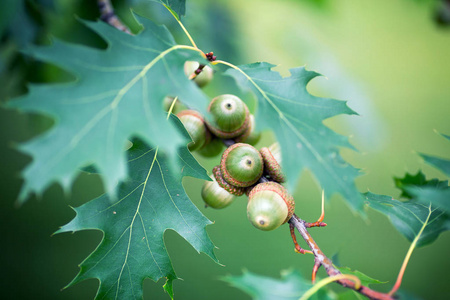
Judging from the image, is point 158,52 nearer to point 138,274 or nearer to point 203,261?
point 138,274

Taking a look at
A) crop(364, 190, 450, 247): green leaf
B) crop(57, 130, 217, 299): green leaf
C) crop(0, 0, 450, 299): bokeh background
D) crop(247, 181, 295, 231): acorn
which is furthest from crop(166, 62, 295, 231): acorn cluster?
crop(0, 0, 450, 299): bokeh background

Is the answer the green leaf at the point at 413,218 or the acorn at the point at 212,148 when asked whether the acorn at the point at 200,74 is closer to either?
the acorn at the point at 212,148

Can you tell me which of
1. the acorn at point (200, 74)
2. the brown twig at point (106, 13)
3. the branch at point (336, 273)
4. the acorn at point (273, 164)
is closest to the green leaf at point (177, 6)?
the acorn at point (200, 74)

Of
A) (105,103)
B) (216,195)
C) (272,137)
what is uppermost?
(105,103)

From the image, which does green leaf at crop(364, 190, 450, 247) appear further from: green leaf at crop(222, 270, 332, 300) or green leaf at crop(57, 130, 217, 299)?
green leaf at crop(57, 130, 217, 299)

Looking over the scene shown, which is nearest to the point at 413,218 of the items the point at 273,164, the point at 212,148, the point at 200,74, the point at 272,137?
the point at 273,164

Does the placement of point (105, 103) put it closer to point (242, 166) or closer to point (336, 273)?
point (242, 166)
